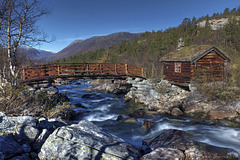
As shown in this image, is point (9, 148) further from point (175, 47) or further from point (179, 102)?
point (175, 47)

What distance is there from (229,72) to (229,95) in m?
8.14

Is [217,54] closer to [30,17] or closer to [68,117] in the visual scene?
[68,117]

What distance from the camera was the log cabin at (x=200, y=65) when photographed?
18.6 meters

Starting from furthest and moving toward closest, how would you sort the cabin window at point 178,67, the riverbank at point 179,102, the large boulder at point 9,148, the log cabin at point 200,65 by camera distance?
1. the cabin window at point 178,67
2. the log cabin at point 200,65
3. the riverbank at point 179,102
4. the large boulder at point 9,148

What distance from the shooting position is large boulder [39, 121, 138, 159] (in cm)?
515

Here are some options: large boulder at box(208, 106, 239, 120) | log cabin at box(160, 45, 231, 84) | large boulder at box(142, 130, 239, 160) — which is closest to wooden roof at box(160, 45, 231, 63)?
log cabin at box(160, 45, 231, 84)

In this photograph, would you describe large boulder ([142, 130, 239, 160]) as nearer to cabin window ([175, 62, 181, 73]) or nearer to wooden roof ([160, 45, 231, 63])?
wooden roof ([160, 45, 231, 63])

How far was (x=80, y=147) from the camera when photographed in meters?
5.31

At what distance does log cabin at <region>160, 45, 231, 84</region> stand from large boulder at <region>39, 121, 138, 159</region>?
1562 centimetres

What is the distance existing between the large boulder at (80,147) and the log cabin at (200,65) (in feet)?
51.2

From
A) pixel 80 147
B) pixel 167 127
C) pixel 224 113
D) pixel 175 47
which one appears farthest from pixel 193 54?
pixel 175 47

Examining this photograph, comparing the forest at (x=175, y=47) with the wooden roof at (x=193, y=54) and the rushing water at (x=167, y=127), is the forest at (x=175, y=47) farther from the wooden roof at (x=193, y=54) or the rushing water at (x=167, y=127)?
the rushing water at (x=167, y=127)

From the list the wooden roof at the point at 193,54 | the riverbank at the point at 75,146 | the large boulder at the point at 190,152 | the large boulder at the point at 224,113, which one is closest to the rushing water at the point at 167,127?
the large boulder at the point at 224,113

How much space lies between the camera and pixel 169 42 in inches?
2276
